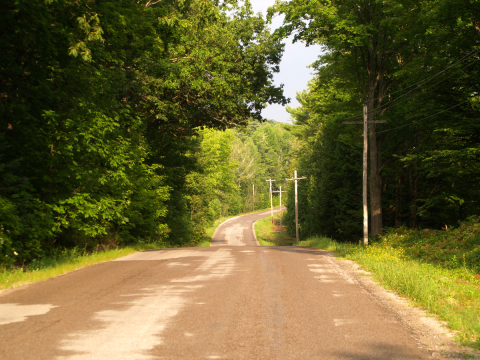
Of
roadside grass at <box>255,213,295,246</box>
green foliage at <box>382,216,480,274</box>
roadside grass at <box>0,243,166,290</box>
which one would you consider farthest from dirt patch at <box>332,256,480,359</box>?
roadside grass at <box>255,213,295,246</box>

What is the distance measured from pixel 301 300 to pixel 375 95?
76.6ft

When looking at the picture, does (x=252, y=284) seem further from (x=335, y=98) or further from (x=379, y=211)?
(x=335, y=98)

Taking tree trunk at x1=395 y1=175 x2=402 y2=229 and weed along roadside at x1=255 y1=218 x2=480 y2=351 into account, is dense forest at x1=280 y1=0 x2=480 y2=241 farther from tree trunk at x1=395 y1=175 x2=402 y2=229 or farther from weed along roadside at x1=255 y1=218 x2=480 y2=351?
weed along roadside at x1=255 y1=218 x2=480 y2=351

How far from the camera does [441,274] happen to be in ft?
35.9

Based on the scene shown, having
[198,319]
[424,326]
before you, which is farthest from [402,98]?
[198,319]


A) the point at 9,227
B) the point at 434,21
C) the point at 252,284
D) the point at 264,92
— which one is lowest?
the point at 252,284

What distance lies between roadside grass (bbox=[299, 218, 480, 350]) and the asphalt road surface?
853 millimetres

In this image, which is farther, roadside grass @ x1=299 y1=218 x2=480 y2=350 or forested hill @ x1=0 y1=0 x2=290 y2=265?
forested hill @ x1=0 y1=0 x2=290 y2=265

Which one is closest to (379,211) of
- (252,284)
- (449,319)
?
(252,284)

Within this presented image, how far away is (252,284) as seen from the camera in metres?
9.87

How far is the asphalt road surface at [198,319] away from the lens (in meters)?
5.20

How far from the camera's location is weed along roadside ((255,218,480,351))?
22.0 ft

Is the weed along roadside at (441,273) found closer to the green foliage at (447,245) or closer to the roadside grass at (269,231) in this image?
the green foliage at (447,245)

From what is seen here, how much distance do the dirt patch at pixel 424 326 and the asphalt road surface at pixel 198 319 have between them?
18 cm
